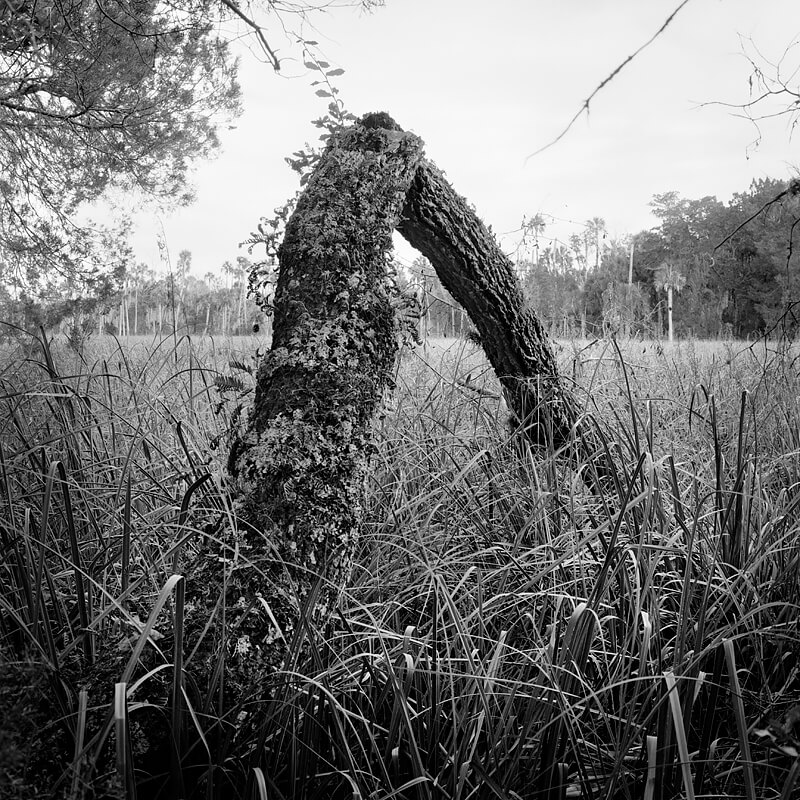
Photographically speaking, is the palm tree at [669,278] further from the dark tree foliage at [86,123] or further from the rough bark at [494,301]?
the rough bark at [494,301]

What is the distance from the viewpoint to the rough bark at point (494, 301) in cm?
244

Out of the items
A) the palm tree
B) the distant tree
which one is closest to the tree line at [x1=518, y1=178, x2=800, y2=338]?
the palm tree

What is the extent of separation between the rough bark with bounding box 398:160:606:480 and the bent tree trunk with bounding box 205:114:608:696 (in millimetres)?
392

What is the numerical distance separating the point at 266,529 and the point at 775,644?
1.46 metres

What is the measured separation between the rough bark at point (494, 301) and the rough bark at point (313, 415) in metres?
0.60

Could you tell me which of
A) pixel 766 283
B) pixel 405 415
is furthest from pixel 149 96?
pixel 766 283

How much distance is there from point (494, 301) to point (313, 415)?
1384 millimetres

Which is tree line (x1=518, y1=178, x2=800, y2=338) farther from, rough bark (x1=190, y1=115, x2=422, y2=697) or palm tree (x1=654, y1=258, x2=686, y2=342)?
rough bark (x1=190, y1=115, x2=422, y2=697)

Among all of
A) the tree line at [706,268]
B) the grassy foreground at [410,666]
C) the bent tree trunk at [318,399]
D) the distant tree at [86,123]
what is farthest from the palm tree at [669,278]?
the bent tree trunk at [318,399]

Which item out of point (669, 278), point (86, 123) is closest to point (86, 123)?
point (86, 123)

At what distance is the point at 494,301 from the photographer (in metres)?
2.71

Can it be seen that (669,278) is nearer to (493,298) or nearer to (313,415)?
(493,298)

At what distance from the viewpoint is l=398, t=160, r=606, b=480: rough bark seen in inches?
96.0

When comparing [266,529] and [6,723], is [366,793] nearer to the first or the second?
[266,529]
